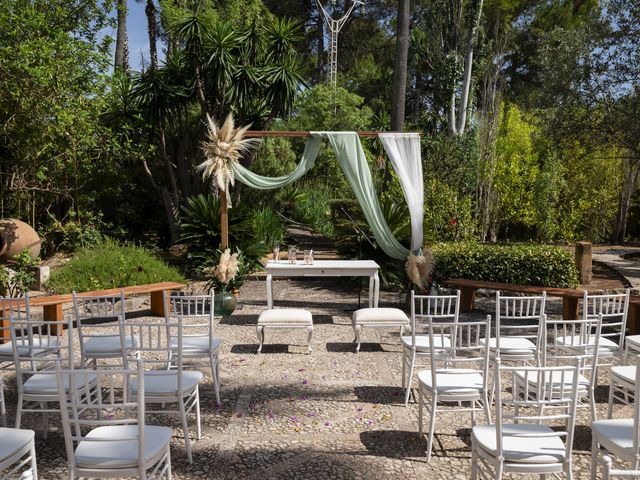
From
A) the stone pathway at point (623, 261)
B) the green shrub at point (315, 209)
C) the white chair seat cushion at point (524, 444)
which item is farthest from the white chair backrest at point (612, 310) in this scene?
the green shrub at point (315, 209)

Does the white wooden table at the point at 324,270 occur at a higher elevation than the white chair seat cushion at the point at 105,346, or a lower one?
→ higher

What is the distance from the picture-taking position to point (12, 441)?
258 centimetres

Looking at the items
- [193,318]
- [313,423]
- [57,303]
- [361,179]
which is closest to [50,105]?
[57,303]

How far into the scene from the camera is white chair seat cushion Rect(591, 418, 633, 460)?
2639 mm

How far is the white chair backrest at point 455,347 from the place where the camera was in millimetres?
3285

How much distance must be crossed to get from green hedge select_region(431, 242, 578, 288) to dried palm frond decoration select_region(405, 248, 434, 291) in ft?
2.69

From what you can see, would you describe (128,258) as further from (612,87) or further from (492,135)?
(612,87)

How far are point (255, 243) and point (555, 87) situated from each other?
6.64 m

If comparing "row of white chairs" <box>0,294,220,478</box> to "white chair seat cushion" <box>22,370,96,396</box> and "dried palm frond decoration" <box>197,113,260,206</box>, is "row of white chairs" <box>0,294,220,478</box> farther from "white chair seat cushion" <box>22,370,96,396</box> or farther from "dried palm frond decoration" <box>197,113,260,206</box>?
"dried palm frond decoration" <box>197,113,260,206</box>

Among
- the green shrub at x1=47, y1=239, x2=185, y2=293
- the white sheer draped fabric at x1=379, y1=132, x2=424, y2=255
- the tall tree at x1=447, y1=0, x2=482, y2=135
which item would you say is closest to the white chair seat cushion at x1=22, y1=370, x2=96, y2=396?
the green shrub at x1=47, y1=239, x2=185, y2=293

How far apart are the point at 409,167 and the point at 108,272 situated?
4675 millimetres

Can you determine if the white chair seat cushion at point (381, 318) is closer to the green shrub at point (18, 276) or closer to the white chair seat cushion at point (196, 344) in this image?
the white chair seat cushion at point (196, 344)

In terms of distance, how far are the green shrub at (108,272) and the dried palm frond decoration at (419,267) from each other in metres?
3.73

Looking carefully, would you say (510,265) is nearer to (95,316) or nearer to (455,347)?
(455,347)
